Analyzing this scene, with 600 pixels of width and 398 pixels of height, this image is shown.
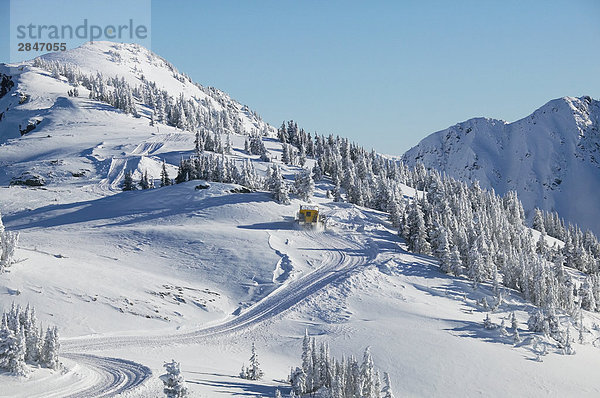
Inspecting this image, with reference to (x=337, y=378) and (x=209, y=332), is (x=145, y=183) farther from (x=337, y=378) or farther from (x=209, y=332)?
(x=337, y=378)

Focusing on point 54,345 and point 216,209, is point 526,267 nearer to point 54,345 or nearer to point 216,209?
point 216,209

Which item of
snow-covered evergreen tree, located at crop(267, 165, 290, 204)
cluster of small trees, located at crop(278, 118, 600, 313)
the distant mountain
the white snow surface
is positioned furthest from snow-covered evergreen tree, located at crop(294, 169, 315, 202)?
the distant mountain

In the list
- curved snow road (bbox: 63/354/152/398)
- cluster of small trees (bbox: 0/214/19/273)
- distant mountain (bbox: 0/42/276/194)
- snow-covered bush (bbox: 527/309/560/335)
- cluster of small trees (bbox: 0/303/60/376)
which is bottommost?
snow-covered bush (bbox: 527/309/560/335)

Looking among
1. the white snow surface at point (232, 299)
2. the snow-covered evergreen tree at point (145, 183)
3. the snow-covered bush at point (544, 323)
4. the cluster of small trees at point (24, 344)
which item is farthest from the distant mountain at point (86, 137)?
the snow-covered bush at point (544, 323)

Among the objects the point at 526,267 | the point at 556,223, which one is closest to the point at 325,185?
the point at 526,267

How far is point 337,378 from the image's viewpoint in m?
31.1

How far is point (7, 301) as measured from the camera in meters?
41.8

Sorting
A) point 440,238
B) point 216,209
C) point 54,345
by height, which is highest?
point 216,209

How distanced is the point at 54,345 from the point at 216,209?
58.6 metres

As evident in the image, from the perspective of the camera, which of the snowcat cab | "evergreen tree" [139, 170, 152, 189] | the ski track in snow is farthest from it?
"evergreen tree" [139, 170, 152, 189]

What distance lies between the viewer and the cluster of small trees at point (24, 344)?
28.2m

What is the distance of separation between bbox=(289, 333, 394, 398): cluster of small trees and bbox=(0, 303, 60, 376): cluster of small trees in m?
14.6

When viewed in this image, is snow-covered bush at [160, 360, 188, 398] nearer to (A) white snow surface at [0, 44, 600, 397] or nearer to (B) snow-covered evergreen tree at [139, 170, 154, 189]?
(A) white snow surface at [0, 44, 600, 397]

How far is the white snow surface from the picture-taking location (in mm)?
38000
